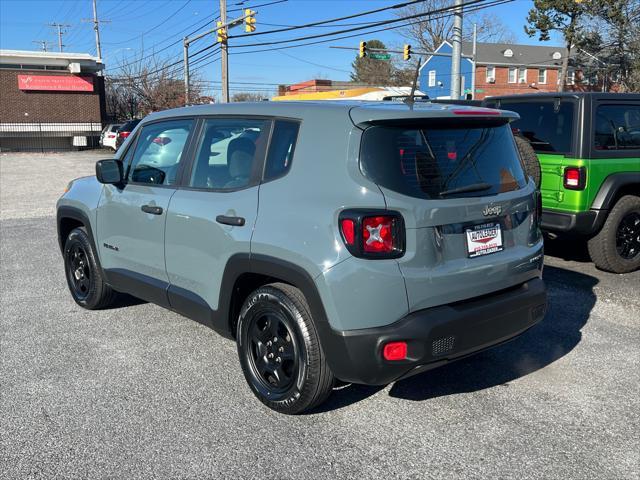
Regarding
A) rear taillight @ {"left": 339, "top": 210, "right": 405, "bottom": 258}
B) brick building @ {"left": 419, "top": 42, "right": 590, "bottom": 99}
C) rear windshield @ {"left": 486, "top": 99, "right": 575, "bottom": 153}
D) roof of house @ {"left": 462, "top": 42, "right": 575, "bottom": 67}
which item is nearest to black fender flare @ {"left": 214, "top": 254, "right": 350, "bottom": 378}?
rear taillight @ {"left": 339, "top": 210, "right": 405, "bottom": 258}

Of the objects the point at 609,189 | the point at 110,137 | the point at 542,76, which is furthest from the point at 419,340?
the point at 542,76

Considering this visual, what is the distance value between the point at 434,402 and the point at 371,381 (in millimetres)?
787

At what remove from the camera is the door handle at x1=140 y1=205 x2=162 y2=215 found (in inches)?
163

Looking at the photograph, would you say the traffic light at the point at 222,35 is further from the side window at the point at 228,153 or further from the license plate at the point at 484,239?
the license plate at the point at 484,239

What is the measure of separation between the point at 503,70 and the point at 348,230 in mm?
64726

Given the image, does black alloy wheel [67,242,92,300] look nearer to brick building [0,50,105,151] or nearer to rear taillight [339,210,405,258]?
rear taillight [339,210,405,258]

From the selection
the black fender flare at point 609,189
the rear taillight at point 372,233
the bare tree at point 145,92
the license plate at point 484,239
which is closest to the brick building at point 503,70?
the bare tree at point 145,92

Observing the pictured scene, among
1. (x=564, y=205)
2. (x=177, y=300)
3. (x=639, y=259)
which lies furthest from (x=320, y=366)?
(x=639, y=259)

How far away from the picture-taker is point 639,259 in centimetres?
676

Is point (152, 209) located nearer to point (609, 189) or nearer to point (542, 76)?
point (609, 189)

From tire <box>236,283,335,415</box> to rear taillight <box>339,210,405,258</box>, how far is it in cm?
48

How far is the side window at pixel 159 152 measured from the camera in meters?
4.18

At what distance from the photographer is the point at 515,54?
6381cm

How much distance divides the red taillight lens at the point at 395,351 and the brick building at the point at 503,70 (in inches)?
2325
